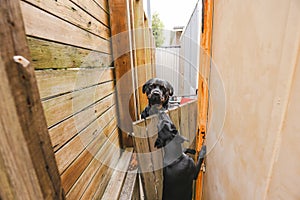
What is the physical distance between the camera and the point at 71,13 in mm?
916

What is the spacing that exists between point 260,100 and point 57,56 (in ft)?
3.28

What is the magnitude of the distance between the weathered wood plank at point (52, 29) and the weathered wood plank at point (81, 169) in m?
0.73

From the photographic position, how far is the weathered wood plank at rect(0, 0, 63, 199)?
0.33 m

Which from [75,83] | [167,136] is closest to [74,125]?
[75,83]

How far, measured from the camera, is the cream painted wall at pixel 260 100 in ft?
1.43

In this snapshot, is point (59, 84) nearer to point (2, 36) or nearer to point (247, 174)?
point (2, 36)

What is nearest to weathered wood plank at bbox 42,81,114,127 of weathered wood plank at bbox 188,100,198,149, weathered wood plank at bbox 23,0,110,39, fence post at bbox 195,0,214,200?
weathered wood plank at bbox 23,0,110,39

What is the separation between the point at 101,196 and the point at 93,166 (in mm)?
324

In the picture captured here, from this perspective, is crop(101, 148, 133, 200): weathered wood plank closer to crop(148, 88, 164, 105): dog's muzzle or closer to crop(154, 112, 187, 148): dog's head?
crop(154, 112, 187, 148): dog's head

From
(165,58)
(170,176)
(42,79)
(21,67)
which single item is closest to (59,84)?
(42,79)

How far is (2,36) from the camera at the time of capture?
1.03 feet

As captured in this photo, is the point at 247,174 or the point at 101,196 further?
the point at 101,196

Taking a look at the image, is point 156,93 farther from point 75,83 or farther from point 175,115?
point 75,83

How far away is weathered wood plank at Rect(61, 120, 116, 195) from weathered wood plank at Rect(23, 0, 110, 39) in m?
0.86
